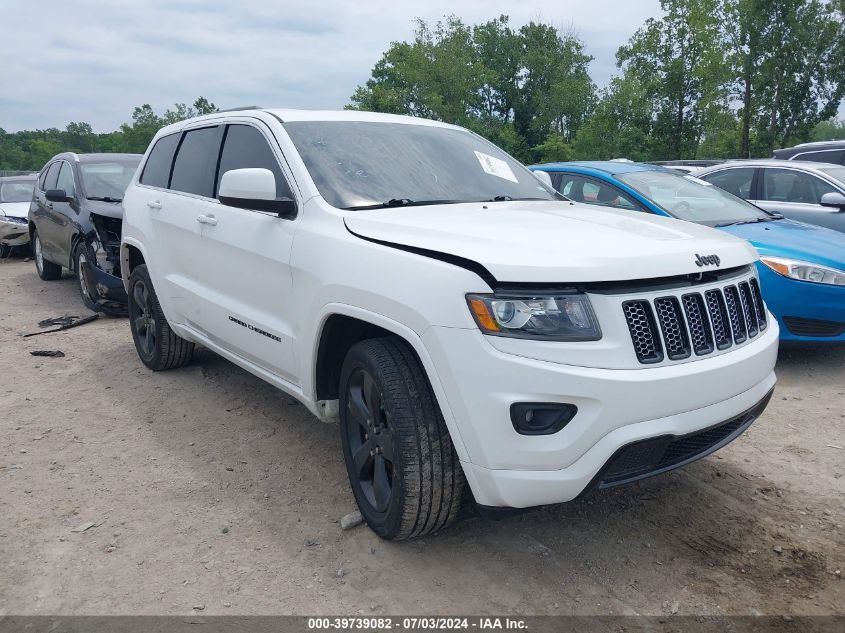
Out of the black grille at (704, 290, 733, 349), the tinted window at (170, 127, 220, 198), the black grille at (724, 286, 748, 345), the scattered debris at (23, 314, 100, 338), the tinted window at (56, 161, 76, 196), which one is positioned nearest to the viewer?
the black grille at (704, 290, 733, 349)

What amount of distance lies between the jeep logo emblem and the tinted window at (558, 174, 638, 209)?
3206 millimetres

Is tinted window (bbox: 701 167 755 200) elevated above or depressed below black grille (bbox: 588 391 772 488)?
above

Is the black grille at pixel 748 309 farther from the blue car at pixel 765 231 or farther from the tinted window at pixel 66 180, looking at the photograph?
the tinted window at pixel 66 180

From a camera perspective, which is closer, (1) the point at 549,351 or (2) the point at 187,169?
(1) the point at 549,351

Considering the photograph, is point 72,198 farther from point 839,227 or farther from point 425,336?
point 839,227

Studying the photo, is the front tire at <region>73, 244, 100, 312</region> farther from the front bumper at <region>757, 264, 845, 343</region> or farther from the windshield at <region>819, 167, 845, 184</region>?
the windshield at <region>819, 167, 845, 184</region>

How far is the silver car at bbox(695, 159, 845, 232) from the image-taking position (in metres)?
7.64

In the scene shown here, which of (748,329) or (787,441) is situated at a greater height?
(748,329)

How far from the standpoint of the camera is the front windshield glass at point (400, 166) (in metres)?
3.41

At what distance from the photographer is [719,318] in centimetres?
278

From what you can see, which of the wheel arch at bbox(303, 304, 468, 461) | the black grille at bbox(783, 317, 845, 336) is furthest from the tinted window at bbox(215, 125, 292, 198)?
the black grille at bbox(783, 317, 845, 336)

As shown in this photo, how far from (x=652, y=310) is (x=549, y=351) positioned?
1.40 ft

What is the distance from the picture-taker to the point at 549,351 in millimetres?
2373

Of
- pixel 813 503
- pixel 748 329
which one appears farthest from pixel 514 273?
pixel 813 503
